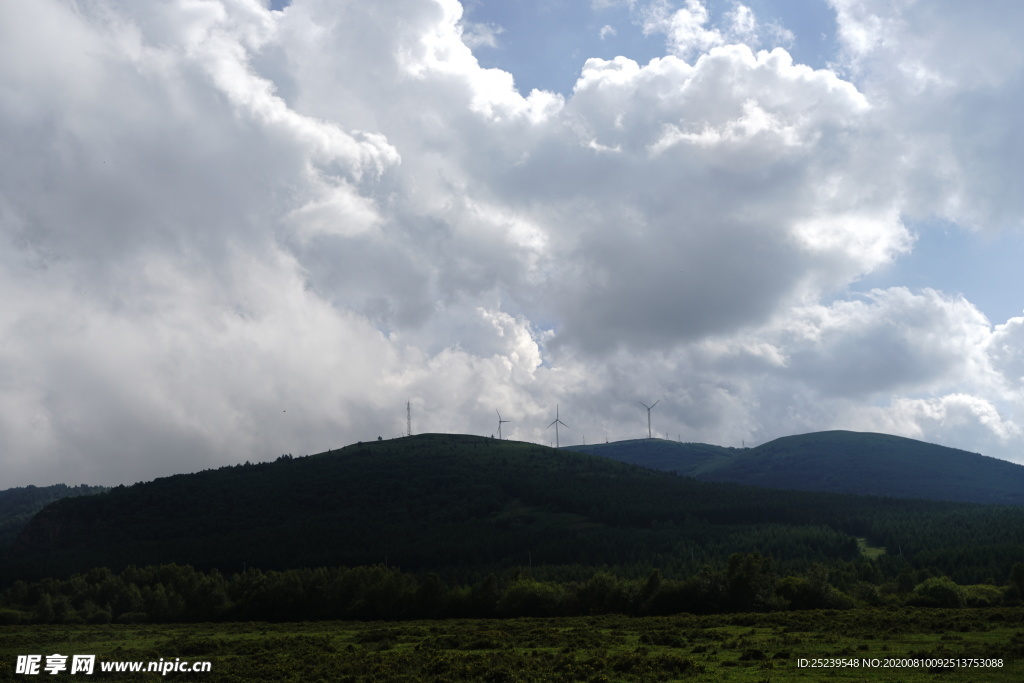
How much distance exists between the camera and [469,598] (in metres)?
158

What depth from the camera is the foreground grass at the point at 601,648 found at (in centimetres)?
6650

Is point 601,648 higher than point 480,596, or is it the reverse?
point 601,648

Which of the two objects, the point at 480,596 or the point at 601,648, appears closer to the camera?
the point at 601,648

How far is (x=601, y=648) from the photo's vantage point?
276ft

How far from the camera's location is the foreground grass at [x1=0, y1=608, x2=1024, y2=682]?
66500 mm

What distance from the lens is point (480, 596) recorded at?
157250 mm

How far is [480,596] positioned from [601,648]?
3045 inches

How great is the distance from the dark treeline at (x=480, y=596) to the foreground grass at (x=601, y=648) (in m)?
15.7

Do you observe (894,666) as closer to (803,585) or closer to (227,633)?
(803,585)

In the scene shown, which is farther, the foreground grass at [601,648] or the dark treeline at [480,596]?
the dark treeline at [480,596]

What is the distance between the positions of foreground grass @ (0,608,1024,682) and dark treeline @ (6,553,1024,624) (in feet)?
51.5

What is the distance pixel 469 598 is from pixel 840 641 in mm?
91275

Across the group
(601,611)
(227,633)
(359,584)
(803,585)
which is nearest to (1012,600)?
(803,585)

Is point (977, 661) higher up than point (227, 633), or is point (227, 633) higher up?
point (977, 661)
